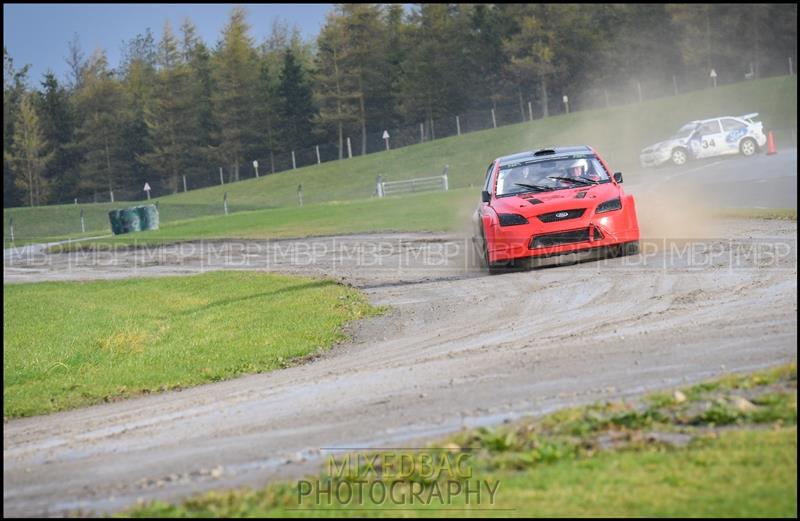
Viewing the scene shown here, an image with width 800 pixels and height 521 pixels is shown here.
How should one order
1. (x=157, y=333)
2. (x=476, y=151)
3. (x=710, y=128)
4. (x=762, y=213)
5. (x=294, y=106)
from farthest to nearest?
(x=294, y=106), (x=476, y=151), (x=710, y=128), (x=762, y=213), (x=157, y=333)

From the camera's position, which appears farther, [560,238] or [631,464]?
[560,238]

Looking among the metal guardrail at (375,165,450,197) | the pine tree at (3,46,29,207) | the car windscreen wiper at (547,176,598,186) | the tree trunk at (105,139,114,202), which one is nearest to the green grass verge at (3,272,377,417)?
the car windscreen wiper at (547,176,598,186)

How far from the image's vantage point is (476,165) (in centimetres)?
6838

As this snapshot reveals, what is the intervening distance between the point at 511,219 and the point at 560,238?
0.75 meters

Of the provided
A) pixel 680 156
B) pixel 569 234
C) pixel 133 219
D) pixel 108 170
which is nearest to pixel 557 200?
pixel 569 234

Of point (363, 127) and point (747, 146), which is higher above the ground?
point (363, 127)

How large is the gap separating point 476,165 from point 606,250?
53.2 metres

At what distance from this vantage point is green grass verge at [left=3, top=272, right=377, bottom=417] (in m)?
10.6

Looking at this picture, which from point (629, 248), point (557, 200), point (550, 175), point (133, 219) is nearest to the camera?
point (557, 200)

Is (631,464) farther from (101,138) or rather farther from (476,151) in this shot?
(101,138)

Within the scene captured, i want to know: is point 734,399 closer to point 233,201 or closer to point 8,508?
point 8,508

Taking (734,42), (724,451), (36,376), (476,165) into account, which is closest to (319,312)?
(36,376)

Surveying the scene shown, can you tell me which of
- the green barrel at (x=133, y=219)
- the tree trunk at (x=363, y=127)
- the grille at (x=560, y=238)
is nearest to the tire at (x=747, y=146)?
the green barrel at (x=133, y=219)

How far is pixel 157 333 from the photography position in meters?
14.1
